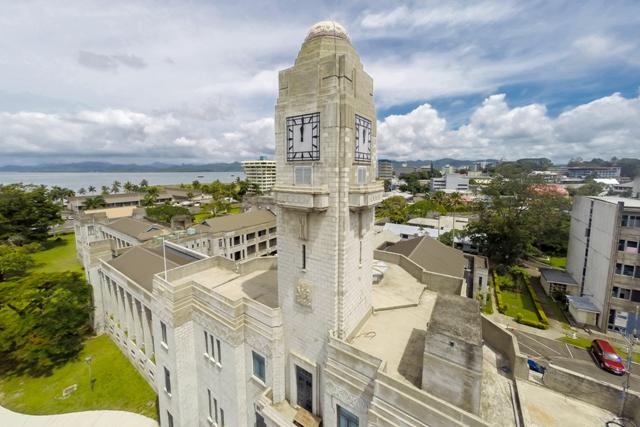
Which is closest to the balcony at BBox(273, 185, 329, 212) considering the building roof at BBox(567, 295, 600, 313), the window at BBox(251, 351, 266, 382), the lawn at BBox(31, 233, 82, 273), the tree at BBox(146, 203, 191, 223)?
the window at BBox(251, 351, 266, 382)

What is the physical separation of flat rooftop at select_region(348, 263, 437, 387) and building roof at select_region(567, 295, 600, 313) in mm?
33587

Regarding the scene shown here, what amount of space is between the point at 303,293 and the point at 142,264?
94.0ft

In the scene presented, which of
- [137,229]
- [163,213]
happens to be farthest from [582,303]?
[163,213]

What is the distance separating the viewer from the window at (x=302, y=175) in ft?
52.0

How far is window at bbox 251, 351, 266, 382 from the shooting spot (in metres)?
18.8

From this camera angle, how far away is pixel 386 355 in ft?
51.6

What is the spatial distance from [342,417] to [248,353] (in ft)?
24.6

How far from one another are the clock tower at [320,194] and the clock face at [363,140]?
6 centimetres

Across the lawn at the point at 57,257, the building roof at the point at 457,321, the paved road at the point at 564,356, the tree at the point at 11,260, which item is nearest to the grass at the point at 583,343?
the paved road at the point at 564,356

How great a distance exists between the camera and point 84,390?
30547mm

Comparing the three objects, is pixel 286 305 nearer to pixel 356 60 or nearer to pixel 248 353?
pixel 248 353

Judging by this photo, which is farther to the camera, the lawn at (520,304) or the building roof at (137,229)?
the building roof at (137,229)

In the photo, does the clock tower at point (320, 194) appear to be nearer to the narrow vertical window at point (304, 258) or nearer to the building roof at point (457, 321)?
the narrow vertical window at point (304, 258)

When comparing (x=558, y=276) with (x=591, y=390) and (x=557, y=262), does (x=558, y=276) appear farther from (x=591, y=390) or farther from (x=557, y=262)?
(x=591, y=390)
